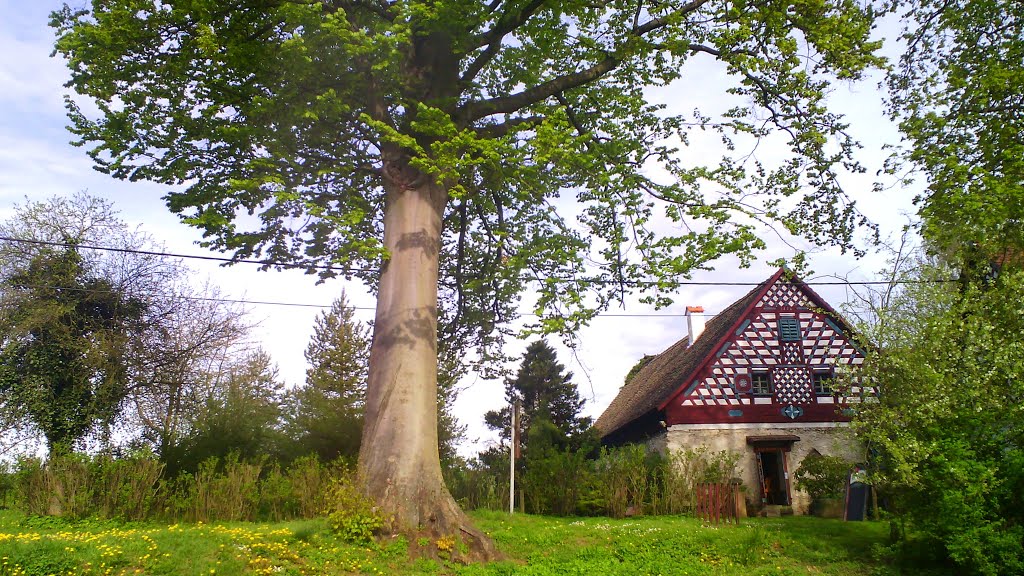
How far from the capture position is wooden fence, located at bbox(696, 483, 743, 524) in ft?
47.9

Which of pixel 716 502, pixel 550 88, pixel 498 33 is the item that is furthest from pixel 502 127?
pixel 716 502

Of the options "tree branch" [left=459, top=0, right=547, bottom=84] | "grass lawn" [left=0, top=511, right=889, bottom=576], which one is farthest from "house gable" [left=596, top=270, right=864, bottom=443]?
"tree branch" [left=459, top=0, right=547, bottom=84]

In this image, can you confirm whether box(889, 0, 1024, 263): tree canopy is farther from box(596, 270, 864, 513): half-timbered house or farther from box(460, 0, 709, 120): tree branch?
box(596, 270, 864, 513): half-timbered house

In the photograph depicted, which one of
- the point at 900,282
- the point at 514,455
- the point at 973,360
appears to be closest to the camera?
the point at 973,360

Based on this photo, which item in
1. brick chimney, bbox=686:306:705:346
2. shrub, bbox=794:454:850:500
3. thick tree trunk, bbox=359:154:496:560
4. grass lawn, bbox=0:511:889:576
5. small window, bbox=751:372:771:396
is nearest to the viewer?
grass lawn, bbox=0:511:889:576

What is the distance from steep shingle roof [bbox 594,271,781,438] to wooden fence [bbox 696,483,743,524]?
6.86m

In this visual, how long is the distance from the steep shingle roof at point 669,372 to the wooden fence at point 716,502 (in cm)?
686

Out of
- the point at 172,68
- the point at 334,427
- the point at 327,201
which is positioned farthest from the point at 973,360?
the point at 334,427

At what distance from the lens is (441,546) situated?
8.75m

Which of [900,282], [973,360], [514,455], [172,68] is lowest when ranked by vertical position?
[514,455]

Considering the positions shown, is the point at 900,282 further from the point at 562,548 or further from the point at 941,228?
the point at 562,548

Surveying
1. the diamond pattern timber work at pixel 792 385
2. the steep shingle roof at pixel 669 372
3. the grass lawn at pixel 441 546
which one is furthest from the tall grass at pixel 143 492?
the diamond pattern timber work at pixel 792 385

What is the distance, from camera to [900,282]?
1449 cm

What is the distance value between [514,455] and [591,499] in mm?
2520
